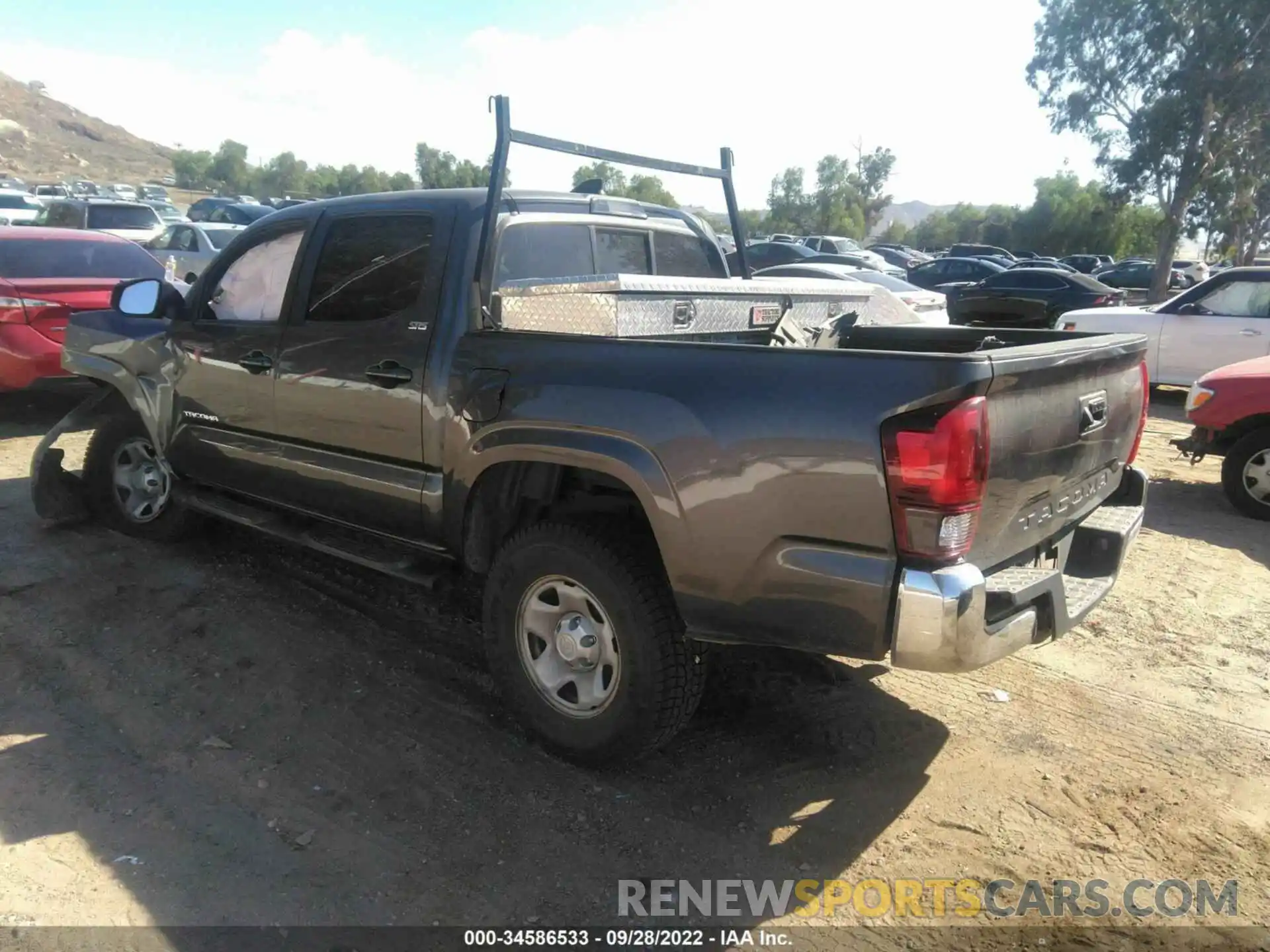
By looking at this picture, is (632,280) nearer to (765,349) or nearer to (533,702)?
(765,349)

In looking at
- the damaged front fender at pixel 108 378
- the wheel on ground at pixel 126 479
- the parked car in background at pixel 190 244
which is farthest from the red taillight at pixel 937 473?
the parked car in background at pixel 190 244

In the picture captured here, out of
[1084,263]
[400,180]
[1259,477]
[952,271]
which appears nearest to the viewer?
[1259,477]

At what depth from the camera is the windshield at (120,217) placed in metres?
17.6

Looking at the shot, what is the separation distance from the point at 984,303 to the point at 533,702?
12487mm

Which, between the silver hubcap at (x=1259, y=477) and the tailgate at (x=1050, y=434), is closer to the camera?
the tailgate at (x=1050, y=434)

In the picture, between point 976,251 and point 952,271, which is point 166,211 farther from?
point 976,251

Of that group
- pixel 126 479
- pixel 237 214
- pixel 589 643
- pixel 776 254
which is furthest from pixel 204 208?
pixel 589 643

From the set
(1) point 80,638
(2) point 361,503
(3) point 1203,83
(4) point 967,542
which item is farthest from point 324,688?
(3) point 1203,83

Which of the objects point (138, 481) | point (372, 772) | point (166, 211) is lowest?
point (372, 772)

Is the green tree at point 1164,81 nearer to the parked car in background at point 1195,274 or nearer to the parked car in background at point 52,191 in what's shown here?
the parked car in background at point 1195,274

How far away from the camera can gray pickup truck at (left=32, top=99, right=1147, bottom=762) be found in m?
2.64

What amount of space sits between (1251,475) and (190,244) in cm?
1598

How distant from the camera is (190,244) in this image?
648 inches

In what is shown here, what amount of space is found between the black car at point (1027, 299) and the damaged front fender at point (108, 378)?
9462mm
